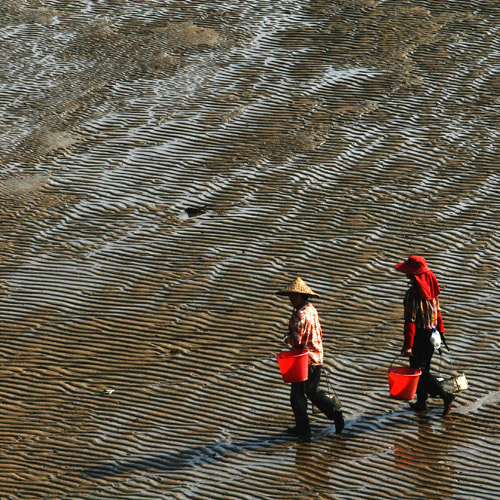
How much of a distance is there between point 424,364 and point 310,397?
112 cm

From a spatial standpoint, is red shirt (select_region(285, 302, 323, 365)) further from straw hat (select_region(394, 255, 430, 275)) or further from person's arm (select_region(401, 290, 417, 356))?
straw hat (select_region(394, 255, 430, 275))

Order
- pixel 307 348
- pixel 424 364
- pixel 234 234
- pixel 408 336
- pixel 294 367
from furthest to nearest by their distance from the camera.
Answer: pixel 234 234 < pixel 424 364 < pixel 408 336 < pixel 307 348 < pixel 294 367

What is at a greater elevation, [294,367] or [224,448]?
[294,367]

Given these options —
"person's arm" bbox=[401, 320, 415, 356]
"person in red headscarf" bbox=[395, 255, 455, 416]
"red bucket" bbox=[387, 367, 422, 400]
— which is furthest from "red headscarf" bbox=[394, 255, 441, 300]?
"red bucket" bbox=[387, 367, 422, 400]

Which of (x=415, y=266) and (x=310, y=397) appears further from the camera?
(x=415, y=266)

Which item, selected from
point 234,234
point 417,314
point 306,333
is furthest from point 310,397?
point 234,234

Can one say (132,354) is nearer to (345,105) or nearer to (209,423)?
(209,423)

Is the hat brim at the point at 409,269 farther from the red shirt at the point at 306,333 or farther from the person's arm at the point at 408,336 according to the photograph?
the red shirt at the point at 306,333

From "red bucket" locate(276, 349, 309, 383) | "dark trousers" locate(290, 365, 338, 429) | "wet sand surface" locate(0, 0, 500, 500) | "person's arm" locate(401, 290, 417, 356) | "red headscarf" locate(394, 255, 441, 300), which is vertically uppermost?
"red headscarf" locate(394, 255, 441, 300)

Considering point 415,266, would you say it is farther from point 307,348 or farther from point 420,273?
point 307,348

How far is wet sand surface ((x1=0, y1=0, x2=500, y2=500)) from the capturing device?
8641 mm

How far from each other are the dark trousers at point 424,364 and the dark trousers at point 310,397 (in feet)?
2.87

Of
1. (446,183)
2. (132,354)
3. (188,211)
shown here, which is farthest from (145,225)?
(446,183)

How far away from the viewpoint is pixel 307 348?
8680 millimetres
